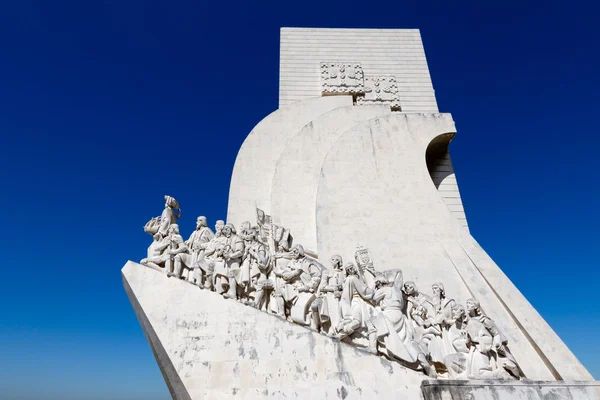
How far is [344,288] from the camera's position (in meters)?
5.05

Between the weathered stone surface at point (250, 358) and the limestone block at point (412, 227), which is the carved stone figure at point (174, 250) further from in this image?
the limestone block at point (412, 227)

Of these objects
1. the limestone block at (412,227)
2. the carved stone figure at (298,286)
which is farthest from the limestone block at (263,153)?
the carved stone figure at (298,286)

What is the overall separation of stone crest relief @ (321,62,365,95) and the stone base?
8387 millimetres

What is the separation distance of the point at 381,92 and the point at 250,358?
852cm

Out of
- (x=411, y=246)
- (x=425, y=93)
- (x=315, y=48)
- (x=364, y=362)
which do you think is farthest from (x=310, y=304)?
(x=315, y=48)

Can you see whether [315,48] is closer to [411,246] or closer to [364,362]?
[411,246]

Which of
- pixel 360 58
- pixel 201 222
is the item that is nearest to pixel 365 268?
pixel 201 222

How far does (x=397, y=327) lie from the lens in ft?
15.7

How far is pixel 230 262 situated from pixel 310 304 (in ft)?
4.54

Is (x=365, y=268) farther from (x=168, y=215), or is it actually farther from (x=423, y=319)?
(x=168, y=215)

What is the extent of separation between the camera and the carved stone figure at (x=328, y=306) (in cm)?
494

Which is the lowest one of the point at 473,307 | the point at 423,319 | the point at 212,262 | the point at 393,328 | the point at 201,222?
the point at 393,328

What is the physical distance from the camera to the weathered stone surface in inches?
168

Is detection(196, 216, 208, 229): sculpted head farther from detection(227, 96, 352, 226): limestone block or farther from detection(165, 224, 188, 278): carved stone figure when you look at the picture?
detection(227, 96, 352, 226): limestone block
